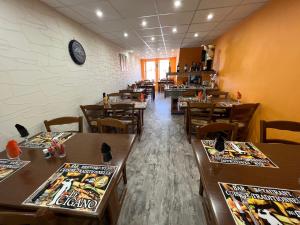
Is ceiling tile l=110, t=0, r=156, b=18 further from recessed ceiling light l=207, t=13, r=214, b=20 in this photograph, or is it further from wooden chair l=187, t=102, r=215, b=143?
wooden chair l=187, t=102, r=215, b=143

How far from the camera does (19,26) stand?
177cm

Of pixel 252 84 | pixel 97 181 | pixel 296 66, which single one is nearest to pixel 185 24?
pixel 252 84

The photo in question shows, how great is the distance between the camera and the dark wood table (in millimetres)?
705

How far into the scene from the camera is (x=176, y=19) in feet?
9.52

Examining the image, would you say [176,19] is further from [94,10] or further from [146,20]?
[94,10]

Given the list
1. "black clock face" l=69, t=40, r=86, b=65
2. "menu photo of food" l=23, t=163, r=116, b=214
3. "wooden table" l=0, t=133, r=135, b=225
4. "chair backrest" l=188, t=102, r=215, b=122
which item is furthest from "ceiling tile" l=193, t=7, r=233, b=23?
"menu photo of food" l=23, t=163, r=116, b=214

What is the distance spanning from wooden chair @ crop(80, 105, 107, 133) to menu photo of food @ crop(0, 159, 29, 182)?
1.43 meters

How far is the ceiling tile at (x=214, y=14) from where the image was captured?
8.36ft

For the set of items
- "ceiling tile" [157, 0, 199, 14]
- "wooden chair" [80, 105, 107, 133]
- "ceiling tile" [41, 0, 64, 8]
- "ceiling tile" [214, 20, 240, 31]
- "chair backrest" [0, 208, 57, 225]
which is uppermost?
"ceiling tile" [214, 20, 240, 31]

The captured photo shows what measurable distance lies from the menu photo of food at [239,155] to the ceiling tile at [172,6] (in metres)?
2.13

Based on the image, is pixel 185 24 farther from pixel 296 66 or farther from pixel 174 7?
pixel 296 66

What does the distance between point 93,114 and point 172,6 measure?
2.45 meters

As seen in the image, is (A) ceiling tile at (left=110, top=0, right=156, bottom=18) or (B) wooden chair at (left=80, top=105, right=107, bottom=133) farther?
(B) wooden chair at (left=80, top=105, right=107, bottom=133)

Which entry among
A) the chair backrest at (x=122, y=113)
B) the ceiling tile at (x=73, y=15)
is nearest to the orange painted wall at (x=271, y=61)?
the chair backrest at (x=122, y=113)
